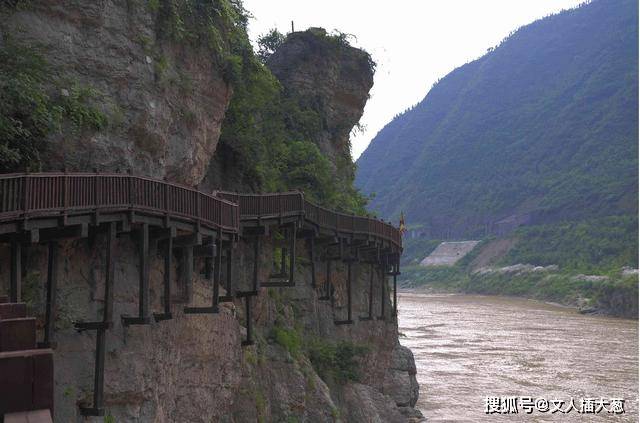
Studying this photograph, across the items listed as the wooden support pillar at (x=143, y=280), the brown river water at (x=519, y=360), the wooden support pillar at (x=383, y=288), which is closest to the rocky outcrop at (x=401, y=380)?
the brown river water at (x=519, y=360)

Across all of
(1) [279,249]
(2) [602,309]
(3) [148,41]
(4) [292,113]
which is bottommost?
(2) [602,309]

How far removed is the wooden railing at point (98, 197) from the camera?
1116 cm

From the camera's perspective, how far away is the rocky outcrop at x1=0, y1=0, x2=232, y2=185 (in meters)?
14.6

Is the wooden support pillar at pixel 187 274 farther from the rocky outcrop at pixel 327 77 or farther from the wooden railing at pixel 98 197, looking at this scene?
the rocky outcrop at pixel 327 77

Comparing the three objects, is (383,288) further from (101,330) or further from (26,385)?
(26,385)

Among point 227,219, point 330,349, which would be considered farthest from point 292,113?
point 227,219

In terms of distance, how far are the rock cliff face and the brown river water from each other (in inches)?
532

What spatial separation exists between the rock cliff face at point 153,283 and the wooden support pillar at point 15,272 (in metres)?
0.61

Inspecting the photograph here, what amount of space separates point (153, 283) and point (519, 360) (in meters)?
39.9

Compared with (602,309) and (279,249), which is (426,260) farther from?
(279,249)

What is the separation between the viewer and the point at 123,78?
16.1 m

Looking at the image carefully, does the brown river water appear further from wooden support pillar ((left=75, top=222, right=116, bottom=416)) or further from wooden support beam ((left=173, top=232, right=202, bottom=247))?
wooden support pillar ((left=75, top=222, right=116, bottom=416))

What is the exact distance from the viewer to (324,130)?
125 ft

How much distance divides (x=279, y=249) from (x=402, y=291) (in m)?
112
